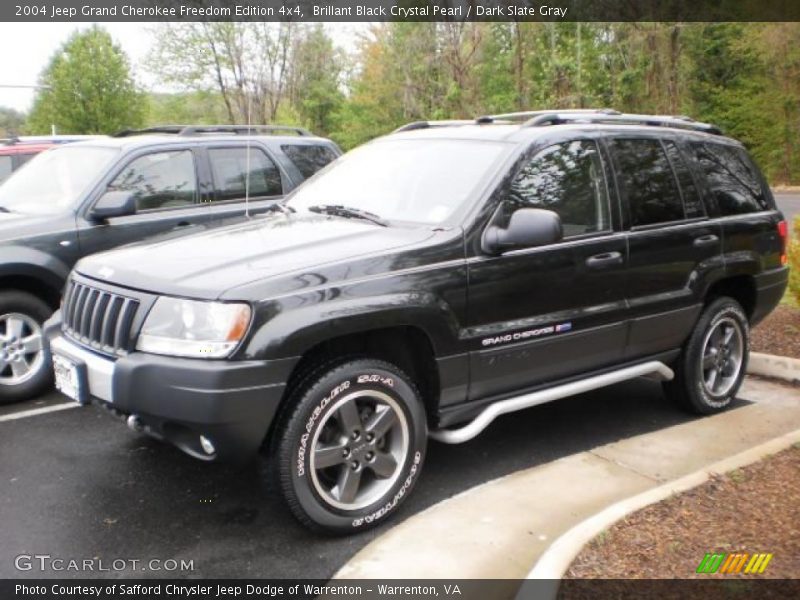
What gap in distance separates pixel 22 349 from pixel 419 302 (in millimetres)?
3352

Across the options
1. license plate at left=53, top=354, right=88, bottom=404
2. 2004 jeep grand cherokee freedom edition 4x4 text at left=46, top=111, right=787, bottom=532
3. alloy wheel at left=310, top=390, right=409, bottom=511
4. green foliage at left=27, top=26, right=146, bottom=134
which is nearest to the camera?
2004 jeep grand cherokee freedom edition 4x4 text at left=46, top=111, right=787, bottom=532

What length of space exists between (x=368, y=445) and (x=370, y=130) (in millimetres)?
35612

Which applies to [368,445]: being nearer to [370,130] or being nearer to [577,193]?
[577,193]

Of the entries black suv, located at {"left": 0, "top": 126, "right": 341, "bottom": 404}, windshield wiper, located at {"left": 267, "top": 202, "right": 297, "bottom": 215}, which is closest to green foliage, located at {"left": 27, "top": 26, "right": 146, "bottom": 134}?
black suv, located at {"left": 0, "top": 126, "right": 341, "bottom": 404}

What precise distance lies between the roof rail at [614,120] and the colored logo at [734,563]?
254 centimetres

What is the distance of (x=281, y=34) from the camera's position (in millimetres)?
31469

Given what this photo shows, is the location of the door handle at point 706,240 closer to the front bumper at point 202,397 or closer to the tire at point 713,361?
the tire at point 713,361

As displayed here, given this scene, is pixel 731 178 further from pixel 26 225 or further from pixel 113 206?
pixel 26 225

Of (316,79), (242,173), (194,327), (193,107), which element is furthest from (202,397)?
(316,79)

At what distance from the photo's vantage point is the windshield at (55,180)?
6.06 meters

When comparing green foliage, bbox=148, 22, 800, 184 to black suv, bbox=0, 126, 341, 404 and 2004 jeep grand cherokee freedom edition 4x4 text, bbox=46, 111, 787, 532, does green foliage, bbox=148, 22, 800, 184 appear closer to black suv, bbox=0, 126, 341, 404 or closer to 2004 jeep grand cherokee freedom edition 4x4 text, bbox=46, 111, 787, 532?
black suv, bbox=0, 126, 341, 404

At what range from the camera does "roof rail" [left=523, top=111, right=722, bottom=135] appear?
457cm

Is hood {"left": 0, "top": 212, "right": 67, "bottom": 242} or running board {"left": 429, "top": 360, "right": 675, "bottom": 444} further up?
hood {"left": 0, "top": 212, "right": 67, "bottom": 242}

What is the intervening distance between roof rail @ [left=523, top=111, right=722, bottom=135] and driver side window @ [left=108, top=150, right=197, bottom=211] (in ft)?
10.4
